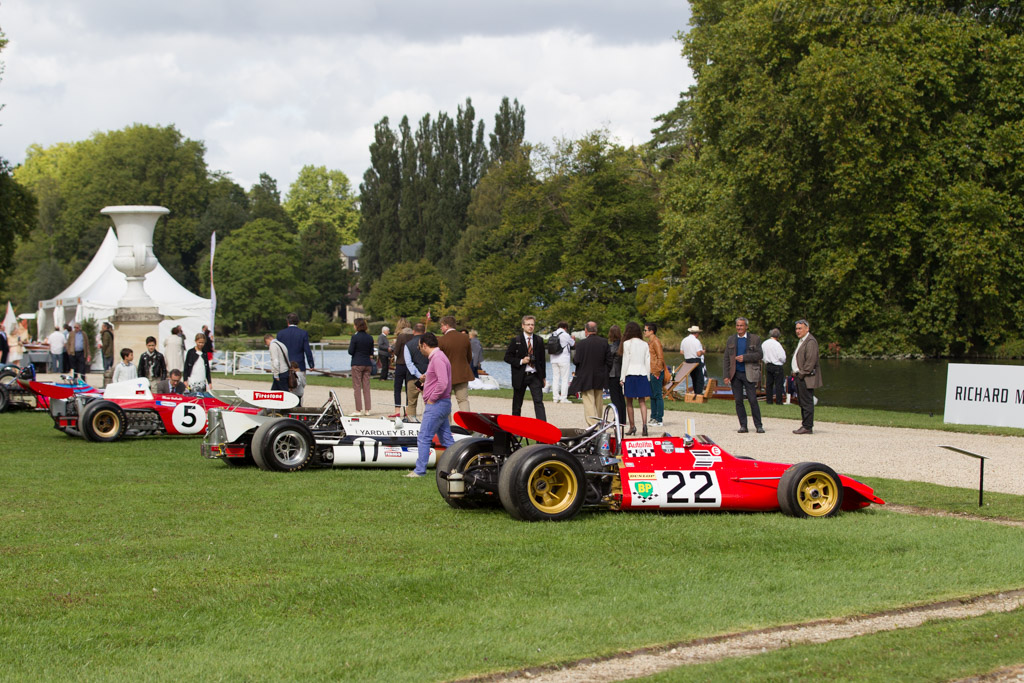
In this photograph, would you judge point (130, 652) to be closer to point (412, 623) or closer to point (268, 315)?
point (412, 623)

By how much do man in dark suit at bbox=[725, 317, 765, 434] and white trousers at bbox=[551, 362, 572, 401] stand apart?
295 inches

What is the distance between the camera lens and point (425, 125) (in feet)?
332

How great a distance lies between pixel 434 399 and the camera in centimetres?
1215

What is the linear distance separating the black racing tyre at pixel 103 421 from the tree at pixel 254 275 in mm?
78796

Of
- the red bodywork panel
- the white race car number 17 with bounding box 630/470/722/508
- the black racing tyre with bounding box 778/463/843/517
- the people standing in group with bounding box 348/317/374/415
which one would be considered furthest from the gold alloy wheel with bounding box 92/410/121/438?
the black racing tyre with bounding box 778/463/843/517

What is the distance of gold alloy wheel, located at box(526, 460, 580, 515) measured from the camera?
9250 millimetres

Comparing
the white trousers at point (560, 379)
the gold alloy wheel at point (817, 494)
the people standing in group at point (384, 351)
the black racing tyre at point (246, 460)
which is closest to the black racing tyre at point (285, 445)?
the black racing tyre at point (246, 460)

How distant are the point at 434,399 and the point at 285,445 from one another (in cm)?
234

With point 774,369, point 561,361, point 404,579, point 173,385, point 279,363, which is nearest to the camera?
point 404,579

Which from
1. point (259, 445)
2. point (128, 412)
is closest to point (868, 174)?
point (128, 412)

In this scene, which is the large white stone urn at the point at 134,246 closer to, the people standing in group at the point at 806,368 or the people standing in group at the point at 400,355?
the people standing in group at the point at 400,355

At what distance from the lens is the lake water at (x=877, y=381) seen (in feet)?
94.5

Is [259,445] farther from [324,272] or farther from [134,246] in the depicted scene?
[324,272]

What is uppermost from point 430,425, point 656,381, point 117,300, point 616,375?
point 117,300
